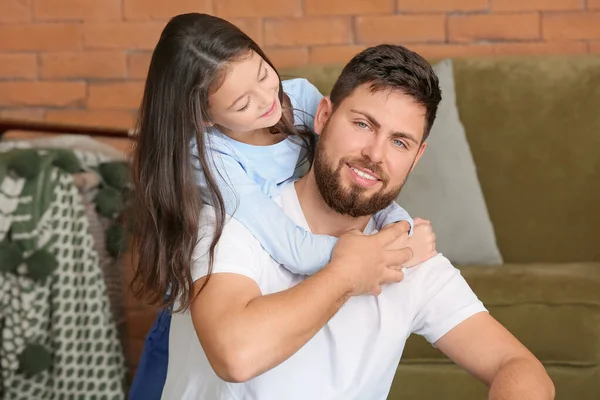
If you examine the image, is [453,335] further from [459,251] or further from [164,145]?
[459,251]

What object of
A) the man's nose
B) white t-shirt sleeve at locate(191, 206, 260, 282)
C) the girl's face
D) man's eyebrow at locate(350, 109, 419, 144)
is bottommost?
white t-shirt sleeve at locate(191, 206, 260, 282)

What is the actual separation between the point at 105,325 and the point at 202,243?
1049mm

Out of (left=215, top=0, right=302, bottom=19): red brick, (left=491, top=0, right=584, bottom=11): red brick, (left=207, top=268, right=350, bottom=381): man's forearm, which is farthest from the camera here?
(left=215, top=0, right=302, bottom=19): red brick

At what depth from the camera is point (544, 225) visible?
8.61 feet

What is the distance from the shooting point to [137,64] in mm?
3213

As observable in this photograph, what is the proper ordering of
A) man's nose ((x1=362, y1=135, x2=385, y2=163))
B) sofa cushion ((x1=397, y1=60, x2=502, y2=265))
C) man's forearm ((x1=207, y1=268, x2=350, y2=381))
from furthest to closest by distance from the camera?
sofa cushion ((x1=397, y1=60, x2=502, y2=265)) < man's nose ((x1=362, y1=135, x2=385, y2=163)) < man's forearm ((x1=207, y1=268, x2=350, y2=381))

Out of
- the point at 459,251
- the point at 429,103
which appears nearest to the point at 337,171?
the point at 429,103

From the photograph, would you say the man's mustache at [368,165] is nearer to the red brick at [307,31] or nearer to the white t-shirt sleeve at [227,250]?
the white t-shirt sleeve at [227,250]

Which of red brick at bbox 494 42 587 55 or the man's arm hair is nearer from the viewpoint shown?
the man's arm hair

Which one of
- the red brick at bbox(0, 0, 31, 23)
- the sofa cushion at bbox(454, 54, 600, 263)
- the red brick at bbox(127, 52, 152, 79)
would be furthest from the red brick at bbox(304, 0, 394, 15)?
the red brick at bbox(0, 0, 31, 23)

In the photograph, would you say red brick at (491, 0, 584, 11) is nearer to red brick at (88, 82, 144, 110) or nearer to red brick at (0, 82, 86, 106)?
red brick at (88, 82, 144, 110)

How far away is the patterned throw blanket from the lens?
2281mm

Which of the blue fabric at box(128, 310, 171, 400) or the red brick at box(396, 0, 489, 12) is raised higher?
the red brick at box(396, 0, 489, 12)

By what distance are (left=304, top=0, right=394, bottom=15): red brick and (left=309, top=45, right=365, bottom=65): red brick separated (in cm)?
13
